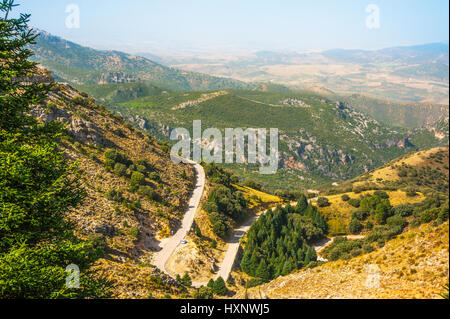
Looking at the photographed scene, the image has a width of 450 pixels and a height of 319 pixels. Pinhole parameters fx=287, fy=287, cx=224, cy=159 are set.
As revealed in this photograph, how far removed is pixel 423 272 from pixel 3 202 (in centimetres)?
2050

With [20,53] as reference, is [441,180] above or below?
below

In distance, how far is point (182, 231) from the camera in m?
49.4

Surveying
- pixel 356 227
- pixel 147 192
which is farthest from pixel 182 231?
pixel 356 227

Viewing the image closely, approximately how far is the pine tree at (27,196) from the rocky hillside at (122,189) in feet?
53.0

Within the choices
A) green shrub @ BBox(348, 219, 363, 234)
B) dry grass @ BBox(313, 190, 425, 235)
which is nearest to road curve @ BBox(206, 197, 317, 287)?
dry grass @ BBox(313, 190, 425, 235)

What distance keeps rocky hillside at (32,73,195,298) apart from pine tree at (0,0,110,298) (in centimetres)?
1616

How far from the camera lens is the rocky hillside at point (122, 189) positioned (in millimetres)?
33378

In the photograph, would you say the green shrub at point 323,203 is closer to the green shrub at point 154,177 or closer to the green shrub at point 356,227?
the green shrub at point 356,227

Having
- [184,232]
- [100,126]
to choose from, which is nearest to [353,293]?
[184,232]

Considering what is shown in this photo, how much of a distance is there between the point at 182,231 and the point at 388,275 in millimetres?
36851

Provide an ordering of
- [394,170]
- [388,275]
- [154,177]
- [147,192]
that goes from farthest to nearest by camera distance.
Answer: [394,170] < [154,177] < [147,192] < [388,275]

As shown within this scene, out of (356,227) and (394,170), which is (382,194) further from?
(394,170)

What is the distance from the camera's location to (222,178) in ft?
244
